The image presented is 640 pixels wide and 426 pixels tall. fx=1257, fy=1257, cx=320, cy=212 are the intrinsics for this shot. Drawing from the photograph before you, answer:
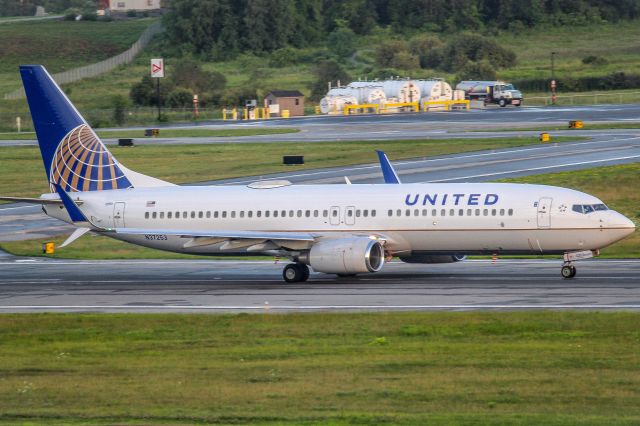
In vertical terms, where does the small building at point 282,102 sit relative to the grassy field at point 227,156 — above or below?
above

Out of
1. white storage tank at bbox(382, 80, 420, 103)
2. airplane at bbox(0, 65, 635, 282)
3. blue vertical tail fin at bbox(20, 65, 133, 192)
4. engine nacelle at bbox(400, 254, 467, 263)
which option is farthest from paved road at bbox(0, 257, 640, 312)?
white storage tank at bbox(382, 80, 420, 103)

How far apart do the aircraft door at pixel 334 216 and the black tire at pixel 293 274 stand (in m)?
2.20

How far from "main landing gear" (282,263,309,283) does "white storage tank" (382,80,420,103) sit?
10818 centimetres

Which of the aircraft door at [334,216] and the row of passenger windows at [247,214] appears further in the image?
the aircraft door at [334,216]

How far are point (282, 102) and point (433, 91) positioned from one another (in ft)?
62.2

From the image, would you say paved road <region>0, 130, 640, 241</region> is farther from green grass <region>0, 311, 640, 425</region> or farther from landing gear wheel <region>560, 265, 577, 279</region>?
green grass <region>0, 311, 640, 425</region>

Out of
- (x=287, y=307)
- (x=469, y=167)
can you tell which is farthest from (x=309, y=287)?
(x=469, y=167)

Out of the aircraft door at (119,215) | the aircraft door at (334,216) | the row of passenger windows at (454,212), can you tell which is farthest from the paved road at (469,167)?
the row of passenger windows at (454,212)

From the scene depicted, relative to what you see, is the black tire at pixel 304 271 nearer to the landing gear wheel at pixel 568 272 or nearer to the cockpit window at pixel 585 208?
the landing gear wheel at pixel 568 272

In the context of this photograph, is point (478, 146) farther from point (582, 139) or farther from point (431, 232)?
point (431, 232)

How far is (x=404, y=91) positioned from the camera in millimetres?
154875

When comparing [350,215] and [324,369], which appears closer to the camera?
[324,369]

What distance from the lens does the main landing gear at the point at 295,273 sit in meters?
48.2

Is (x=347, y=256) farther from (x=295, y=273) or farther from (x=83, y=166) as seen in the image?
(x=83, y=166)
